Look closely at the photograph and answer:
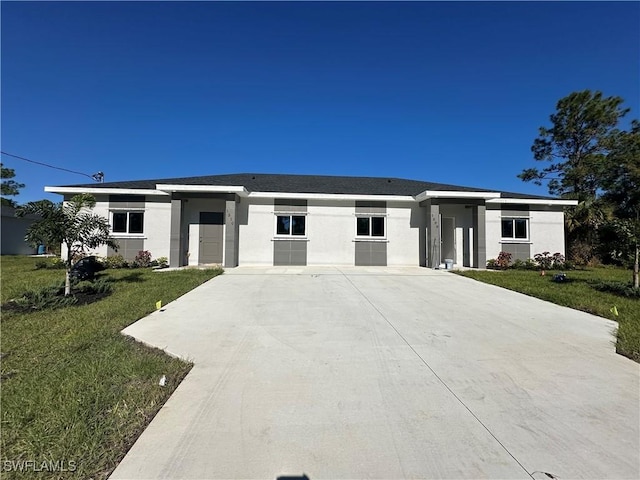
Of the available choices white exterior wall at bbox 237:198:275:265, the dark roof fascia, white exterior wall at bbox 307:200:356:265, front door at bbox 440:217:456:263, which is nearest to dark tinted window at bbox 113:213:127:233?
the dark roof fascia

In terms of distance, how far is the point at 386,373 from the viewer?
3695mm

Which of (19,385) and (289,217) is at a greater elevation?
(289,217)

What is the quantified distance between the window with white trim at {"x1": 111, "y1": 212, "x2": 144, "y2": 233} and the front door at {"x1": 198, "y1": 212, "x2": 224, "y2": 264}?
3.01 meters

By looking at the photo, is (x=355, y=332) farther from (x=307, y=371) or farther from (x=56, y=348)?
(x=56, y=348)

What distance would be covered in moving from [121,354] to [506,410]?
14.2 ft

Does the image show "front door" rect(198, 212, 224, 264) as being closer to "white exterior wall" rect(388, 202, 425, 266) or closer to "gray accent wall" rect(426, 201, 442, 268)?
"white exterior wall" rect(388, 202, 425, 266)

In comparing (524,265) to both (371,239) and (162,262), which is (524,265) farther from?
(162,262)

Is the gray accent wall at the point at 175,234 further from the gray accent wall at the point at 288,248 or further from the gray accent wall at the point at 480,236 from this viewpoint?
the gray accent wall at the point at 480,236

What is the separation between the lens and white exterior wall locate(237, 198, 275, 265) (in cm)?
1592

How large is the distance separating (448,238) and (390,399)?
616 inches

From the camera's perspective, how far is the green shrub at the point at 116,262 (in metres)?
Answer: 14.7

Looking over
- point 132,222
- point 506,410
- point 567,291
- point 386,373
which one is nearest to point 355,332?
point 386,373

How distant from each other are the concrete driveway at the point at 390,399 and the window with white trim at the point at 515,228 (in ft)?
38.7

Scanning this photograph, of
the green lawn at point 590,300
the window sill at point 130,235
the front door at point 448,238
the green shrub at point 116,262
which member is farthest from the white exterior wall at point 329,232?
the green shrub at point 116,262
